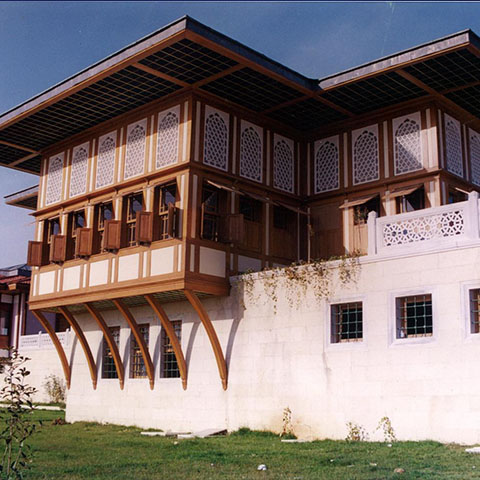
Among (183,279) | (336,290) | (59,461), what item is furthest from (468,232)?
(59,461)

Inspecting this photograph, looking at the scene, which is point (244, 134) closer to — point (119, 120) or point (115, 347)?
point (119, 120)

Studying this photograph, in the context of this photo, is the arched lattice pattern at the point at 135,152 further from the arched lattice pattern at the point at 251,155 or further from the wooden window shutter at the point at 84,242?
the arched lattice pattern at the point at 251,155

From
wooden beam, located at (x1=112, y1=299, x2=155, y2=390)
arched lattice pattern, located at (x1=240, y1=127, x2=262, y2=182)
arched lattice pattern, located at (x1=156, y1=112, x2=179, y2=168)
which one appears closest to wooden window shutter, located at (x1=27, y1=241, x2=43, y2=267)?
wooden beam, located at (x1=112, y1=299, x2=155, y2=390)

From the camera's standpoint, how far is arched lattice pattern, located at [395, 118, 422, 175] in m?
16.7

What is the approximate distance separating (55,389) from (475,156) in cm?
1711

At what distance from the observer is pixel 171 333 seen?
1702 cm

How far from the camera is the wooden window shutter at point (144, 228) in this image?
55.2 feet

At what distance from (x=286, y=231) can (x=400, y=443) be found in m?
7.16

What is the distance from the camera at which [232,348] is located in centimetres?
1661

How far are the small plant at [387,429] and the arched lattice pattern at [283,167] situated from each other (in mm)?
6904

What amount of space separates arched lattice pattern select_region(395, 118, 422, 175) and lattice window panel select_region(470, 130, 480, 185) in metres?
1.95

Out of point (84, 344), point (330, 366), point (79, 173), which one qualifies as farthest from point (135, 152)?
point (330, 366)

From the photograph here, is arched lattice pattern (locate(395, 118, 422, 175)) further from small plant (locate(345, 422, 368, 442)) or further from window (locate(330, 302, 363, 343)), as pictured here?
small plant (locate(345, 422, 368, 442))

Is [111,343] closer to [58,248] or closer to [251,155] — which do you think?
[58,248]
